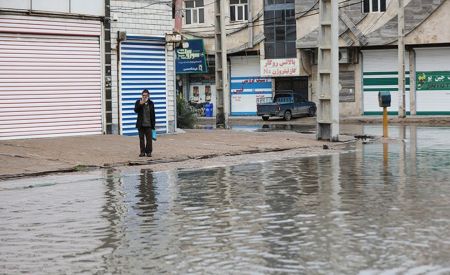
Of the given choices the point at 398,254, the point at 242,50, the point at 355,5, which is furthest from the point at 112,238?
the point at 242,50

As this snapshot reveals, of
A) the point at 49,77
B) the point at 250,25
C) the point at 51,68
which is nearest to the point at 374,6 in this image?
the point at 250,25

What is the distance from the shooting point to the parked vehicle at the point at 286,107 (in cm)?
5184

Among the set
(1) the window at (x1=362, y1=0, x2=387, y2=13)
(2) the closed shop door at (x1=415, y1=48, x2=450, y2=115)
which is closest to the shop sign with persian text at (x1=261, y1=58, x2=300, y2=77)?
(1) the window at (x1=362, y1=0, x2=387, y2=13)

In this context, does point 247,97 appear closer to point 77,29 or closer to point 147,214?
point 77,29

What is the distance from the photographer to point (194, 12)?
59.5 m

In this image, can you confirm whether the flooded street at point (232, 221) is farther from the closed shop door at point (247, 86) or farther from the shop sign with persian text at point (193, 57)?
the shop sign with persian text at point (193, 57)

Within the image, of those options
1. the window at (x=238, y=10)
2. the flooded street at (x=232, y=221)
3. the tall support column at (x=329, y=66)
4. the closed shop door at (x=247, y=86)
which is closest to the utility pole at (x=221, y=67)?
the tall support column at (x=329, y=66)

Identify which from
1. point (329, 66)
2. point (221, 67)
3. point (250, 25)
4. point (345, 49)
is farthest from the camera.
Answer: point (250, 25)

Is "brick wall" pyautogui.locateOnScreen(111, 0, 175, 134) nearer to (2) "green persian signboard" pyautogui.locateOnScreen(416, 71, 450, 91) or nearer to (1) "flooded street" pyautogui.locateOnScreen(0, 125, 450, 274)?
(1) "flooded street" pyautogui.locateOnScreen(0, 125, 450, 274)

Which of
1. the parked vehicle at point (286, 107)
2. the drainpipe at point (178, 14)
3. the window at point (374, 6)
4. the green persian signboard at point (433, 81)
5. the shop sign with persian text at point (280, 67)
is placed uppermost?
the window at point (374, 6)

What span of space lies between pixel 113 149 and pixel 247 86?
36.6m

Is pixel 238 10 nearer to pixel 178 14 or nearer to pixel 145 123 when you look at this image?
pixel 178 14

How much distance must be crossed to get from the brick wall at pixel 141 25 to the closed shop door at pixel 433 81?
25.0 m

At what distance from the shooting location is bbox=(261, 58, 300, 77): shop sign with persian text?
5506cm
